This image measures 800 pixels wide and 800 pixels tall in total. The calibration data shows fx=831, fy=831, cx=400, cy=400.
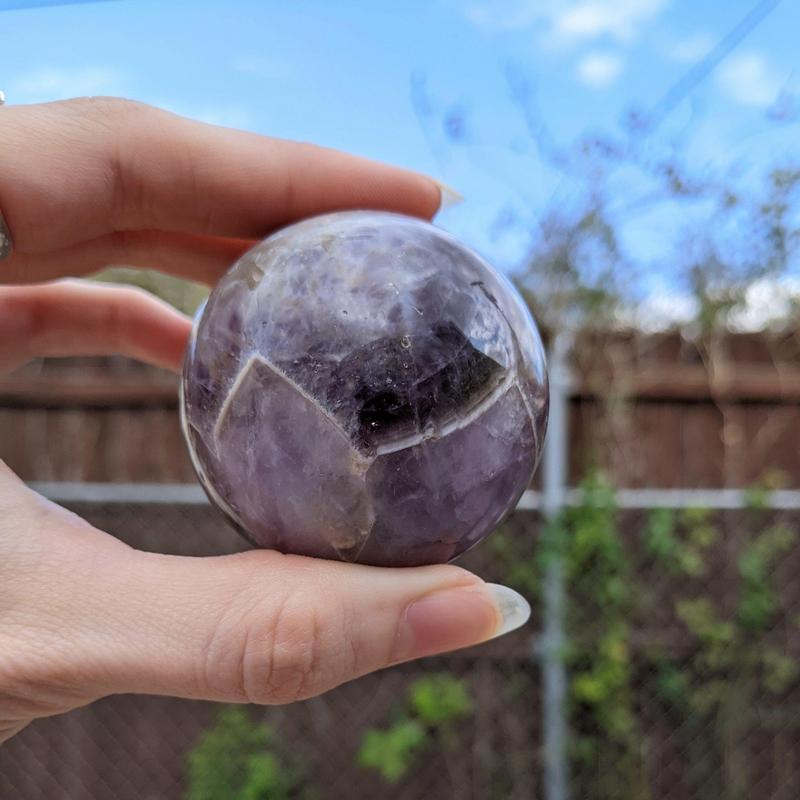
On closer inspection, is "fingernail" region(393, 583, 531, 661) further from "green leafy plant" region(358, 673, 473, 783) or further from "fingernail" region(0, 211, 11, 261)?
"green leafy plant" region(358, 673, 473, 783)

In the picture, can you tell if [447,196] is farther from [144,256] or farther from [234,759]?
[234,759]

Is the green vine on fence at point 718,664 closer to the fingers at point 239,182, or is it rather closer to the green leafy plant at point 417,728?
the green leafy plant at point 417,728

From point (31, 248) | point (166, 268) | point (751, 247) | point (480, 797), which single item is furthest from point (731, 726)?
point (31, 248)

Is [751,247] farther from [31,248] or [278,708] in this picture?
[31,248]

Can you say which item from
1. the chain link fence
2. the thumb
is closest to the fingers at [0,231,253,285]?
the thumb

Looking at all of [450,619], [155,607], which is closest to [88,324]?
[155,607]
